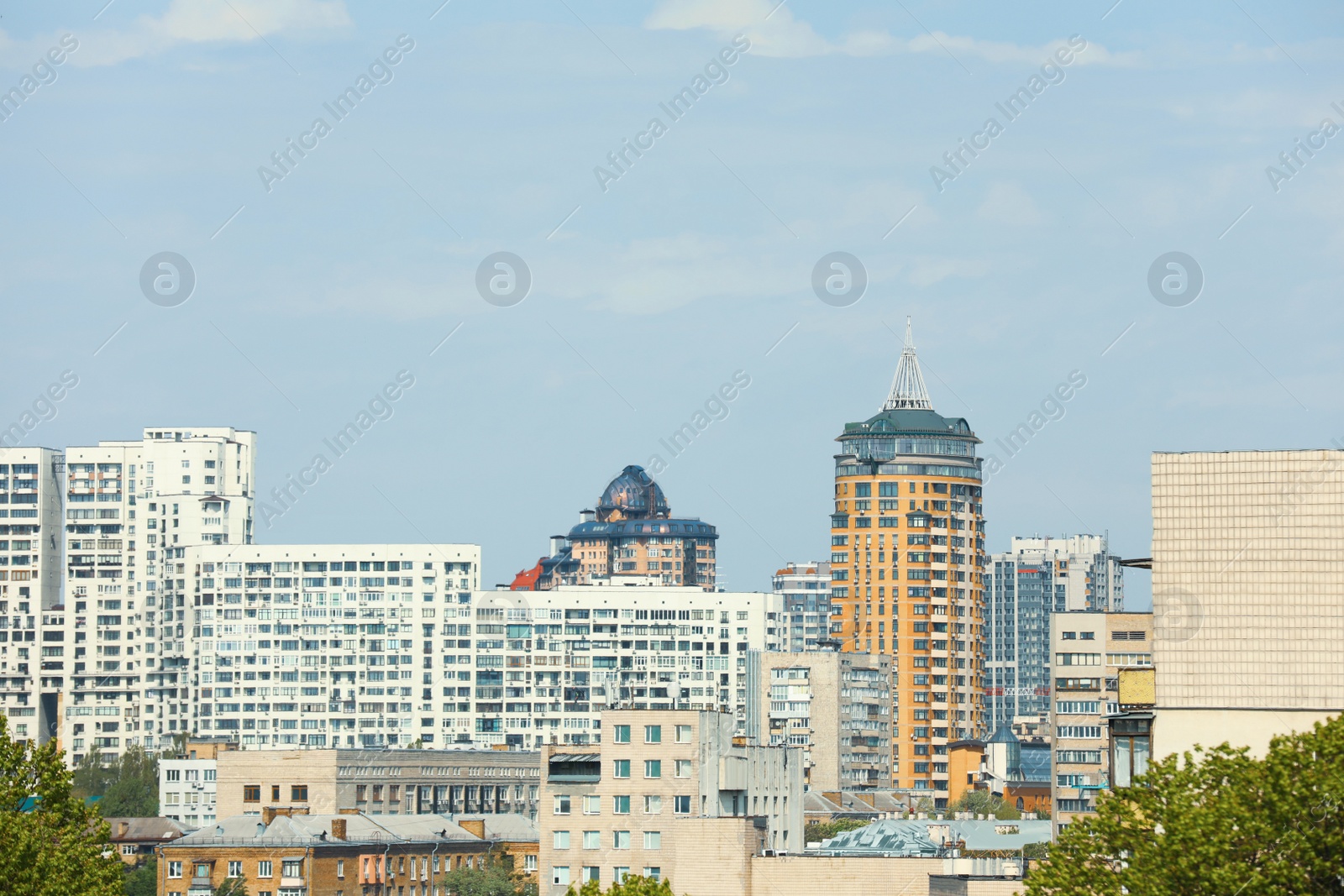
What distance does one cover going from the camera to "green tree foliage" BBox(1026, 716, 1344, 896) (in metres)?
35.0

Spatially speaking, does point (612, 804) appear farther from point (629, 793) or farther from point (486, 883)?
point (486, 883)

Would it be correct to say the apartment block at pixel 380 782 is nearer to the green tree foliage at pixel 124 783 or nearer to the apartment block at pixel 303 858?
the apartment block at pixel 303 858

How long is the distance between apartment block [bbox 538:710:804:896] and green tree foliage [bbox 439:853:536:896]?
103 feet

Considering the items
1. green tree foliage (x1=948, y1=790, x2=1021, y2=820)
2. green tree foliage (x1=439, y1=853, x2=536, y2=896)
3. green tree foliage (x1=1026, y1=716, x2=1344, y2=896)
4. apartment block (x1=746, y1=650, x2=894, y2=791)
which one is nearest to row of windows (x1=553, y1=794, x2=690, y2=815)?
green tree foliage (x1=439, y1=853, x2=536, y2=896)

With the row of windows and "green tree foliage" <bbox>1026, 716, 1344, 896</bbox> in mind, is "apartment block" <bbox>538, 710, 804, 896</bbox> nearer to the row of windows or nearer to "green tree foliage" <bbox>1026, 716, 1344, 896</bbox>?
the row of windows

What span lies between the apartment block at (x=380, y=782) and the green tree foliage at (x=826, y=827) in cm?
2416

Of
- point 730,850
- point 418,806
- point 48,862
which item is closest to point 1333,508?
point 48,862

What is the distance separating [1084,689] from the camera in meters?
118

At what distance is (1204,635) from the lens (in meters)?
45.4

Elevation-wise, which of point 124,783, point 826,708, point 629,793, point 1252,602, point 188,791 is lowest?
point 124,783

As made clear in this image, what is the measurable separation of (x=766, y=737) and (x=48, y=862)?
493 feet

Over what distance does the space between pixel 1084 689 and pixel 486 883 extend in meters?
32.1

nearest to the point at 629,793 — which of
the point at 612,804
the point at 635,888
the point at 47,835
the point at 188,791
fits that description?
the point at 612,804

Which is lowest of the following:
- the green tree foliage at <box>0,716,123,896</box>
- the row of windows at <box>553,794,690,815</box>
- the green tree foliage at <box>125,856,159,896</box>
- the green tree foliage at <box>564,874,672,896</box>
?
the green tree foliage at <box>125,856,159,896</box>
